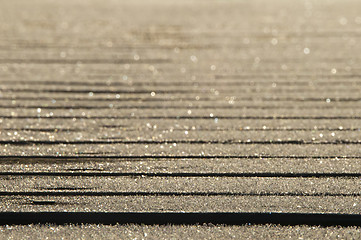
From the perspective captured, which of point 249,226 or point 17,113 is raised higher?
point 17,113

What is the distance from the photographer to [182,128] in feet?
8.82

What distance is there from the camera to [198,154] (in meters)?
2.35

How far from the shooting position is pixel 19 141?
252 centimetres

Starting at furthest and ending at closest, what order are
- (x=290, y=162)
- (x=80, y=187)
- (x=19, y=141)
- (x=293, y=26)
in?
(x=293, y=26)
(x=19, y=141)
(x=290, y=162)
(x=80, y=187)

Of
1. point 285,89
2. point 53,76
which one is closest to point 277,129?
point 285,89

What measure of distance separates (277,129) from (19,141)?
3.68 ft

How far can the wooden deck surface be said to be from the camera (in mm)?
1878

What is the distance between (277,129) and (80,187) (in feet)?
3.32

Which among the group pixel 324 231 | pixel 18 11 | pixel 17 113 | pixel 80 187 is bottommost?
pixel 324 231

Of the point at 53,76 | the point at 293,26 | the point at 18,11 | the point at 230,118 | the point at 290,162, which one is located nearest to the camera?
the point at 290,162

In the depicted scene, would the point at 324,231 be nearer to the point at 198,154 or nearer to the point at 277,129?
the point at 198,154

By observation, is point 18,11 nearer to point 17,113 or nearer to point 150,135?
point 17,113

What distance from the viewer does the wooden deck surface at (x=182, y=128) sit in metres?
1.88

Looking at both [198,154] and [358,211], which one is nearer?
[358,211]
